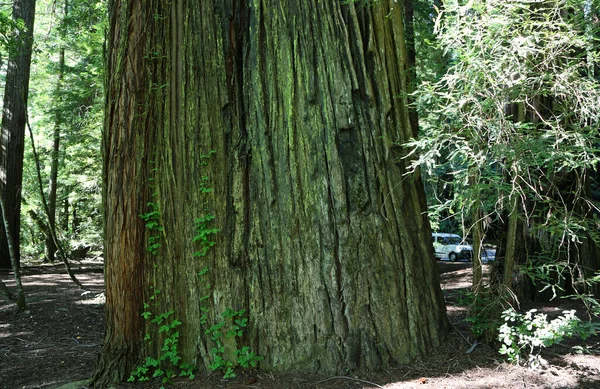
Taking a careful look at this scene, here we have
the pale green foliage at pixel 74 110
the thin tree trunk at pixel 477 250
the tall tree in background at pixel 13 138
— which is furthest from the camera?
the tall tree in background at pixel 13 138

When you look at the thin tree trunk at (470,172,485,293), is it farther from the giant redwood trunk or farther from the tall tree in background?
the tall tree in background

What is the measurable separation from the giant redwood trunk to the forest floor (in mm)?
182

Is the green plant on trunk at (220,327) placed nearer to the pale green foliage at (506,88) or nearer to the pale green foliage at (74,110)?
the pale green foliage at (506,88)

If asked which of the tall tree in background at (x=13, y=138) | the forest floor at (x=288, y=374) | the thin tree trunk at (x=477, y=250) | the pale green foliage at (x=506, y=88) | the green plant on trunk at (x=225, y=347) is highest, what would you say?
the tall tree in background at (x=13, y=138)

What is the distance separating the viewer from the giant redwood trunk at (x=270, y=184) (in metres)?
4.50

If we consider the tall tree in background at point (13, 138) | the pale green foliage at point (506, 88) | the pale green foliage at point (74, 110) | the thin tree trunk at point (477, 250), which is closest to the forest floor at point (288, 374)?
the thin tree trunk at point (477, 250)

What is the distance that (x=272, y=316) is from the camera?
14.9 feet

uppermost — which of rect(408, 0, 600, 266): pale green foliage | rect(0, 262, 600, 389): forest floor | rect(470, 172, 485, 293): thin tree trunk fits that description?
rect(408, 0, 600, 266): pale green foliage

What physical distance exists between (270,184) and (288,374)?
1.63 metres

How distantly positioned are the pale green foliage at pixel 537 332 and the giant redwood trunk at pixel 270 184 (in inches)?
26.3

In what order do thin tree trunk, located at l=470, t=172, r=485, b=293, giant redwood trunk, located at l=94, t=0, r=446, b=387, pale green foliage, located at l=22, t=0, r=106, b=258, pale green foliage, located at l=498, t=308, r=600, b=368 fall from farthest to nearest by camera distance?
pale green foliage, located at l=22, t=0, r=106, b=258 < thin tree trunk, located at l=470, t=172, r=485, b=293 < giant redwood trunk, located at l=94, t=0, r=446, b=387 < pale green foliage, located at l=498, t=308, r=600, b=368

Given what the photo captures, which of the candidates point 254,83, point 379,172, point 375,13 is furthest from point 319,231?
point 375,13

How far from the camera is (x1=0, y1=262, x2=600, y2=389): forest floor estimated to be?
4.23 meters

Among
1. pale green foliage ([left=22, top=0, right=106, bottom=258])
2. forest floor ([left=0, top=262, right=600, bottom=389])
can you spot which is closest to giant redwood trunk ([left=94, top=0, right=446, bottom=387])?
forest floor ([left=0, top=262, right=600, bottom=389])
